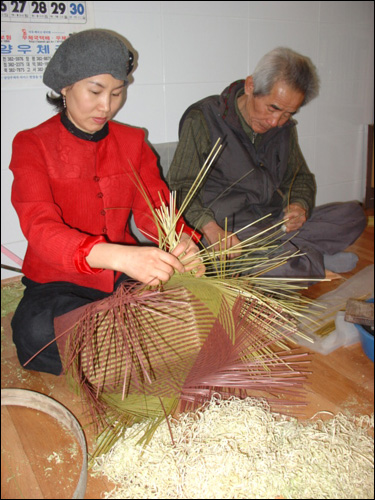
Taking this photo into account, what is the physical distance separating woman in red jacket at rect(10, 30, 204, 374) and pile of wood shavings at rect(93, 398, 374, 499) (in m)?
0.36

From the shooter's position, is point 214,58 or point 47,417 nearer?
point 47,417

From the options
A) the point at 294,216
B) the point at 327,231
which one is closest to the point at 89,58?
the point at 294,216

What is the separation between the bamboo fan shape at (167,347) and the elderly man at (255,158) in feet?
1.56

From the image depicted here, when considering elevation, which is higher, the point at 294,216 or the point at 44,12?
the point at 44,12

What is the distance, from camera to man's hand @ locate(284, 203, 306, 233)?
1.88 m

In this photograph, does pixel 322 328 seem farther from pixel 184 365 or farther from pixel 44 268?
pixel 44 268

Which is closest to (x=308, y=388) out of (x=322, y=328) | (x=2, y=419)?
(x=322, y=328)

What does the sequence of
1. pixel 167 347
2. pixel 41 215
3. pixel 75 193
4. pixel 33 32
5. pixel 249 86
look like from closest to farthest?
pixel 167 347
pixel 41 215
pixel 75 193
pixel 33 32
pixel 249 86

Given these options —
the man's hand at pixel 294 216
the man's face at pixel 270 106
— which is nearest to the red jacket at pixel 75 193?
the man's face at pixel 270 106

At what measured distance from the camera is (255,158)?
1791 millimetres

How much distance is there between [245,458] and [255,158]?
4.07ft

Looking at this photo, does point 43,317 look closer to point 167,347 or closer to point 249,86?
point 167,347

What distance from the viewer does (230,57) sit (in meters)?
1.95

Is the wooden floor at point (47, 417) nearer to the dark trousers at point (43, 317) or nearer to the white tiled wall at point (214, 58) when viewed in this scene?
the dark trousers at point (43, 317)
